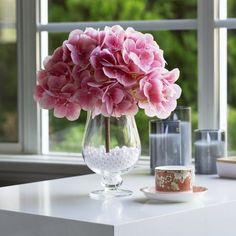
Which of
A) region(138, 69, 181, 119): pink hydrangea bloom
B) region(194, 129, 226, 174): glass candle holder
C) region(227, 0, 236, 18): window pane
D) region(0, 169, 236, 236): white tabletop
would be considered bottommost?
region(0, 169, 236, 236): white tabletop

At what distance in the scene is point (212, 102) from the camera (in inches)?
118

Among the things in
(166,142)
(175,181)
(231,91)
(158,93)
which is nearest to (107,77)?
(158,93)

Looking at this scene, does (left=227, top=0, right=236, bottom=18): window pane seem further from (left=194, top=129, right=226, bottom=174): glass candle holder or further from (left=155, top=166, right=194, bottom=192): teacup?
(left=155, top=166, right=194, bottom=192): teacup

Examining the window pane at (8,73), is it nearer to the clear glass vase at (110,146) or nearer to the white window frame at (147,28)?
the white window frame at (147,28)

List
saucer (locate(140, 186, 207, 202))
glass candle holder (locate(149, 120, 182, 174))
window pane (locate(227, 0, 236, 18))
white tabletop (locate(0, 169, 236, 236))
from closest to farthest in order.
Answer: white tabletop (locate(0, 169, 236, 236)) → saucer (locate(140, 186, 207, 202)) → glass candle holder (locate(149, 120, 182, 174)) → window pane (locate(227, 0, 236, 18))

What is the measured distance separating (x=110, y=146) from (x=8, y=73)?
1.36 metres

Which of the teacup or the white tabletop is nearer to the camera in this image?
the white tabletop

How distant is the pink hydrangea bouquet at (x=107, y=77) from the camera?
2.07 metres

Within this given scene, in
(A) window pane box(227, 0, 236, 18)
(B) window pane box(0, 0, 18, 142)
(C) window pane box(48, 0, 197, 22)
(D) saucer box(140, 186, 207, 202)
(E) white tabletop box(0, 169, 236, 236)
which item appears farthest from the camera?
(B) window pane box(0, 0, 18, 142)

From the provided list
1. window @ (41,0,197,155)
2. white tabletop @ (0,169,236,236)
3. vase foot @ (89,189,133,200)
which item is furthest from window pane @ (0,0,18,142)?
vase foot @ (89,189,133,200)

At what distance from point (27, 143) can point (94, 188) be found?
1.12 meters

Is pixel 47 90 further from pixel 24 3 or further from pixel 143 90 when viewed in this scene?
pixel 24 3

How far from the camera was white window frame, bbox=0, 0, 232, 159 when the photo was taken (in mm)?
2992

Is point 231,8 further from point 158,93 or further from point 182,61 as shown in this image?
point 158,93
